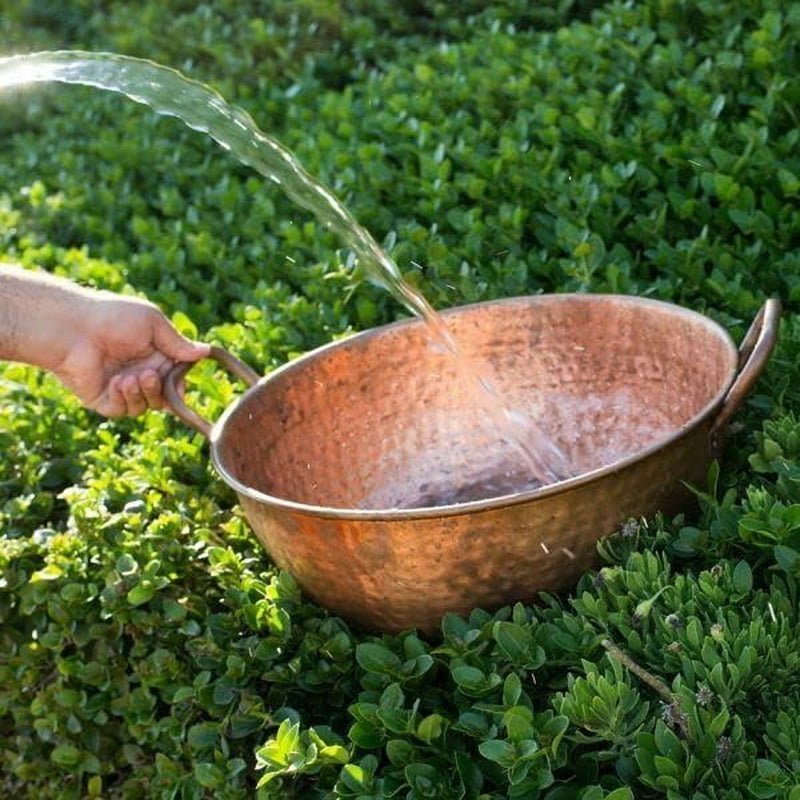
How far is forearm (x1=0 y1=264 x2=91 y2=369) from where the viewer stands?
2.61m

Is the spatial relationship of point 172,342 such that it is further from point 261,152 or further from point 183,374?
point 261,152

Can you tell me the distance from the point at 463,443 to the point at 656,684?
1113 mm

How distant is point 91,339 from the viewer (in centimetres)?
269

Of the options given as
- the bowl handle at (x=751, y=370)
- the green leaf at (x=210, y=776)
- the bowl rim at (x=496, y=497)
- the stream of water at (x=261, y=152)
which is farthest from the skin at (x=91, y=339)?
the bowl handle at (x=751, y=370)

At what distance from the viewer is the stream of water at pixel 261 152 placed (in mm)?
2809

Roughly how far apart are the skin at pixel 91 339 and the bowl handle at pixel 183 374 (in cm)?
2

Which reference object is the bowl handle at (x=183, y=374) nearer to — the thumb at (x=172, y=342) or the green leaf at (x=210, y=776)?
the thumb at (x=172, y=342)

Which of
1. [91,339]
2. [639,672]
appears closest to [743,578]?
[639,672]

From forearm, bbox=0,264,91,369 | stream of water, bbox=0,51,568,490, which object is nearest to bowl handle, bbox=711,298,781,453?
stream of water, bbox=0,51,568,490

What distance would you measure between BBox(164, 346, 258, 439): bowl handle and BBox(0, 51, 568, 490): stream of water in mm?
341

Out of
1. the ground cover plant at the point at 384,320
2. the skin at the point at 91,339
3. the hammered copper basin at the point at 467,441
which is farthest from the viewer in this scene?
the skin at the point at 91,339

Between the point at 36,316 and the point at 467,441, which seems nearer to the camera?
the point at 36,316

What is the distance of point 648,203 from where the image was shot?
3.30m

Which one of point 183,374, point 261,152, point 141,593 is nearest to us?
point 141,593
